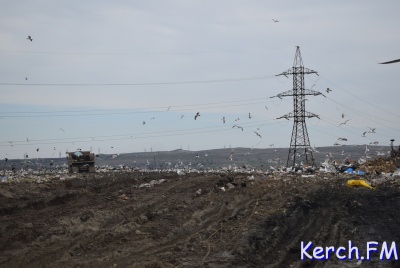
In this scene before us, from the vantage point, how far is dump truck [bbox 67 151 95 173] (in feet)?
108

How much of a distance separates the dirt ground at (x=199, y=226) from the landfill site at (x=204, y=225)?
0.02 meters

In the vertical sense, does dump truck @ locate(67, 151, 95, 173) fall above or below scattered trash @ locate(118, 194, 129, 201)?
above

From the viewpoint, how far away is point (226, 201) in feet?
46.4

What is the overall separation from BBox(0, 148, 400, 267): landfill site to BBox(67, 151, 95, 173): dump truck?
1528cm

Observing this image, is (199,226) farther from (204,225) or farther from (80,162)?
(80,162)

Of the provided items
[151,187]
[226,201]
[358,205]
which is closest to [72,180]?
[151,187]

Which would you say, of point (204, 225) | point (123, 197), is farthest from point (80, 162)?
point (204, 225)

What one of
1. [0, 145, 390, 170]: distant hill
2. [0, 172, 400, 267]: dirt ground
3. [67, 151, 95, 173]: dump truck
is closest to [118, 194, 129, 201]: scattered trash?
[0, 172, 400, 267]: dirt ground

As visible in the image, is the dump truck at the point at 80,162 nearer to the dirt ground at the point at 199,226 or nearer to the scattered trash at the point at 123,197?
the dirt ground at the point at 199,226

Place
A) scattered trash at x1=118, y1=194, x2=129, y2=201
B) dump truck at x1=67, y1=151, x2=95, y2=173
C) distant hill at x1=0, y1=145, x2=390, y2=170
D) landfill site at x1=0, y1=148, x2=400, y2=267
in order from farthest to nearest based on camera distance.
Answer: distant hill at x1=0, y1=145, x2=390, y2=170 < dump truck at x1=67, y1=151, x2=95, y2=173 < scattered trash at x1=118, y1=194, x2=129, y2=201 < landfill site at x1=0, y1=148, x2=400, y2=267

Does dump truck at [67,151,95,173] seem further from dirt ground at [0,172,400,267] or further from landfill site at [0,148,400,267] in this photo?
dirt ground at [0,172,400,267]

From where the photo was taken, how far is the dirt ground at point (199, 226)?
8.49 m

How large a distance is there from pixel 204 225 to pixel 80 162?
78.3 feet

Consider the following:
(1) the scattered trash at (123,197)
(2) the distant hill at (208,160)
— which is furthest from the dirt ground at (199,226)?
(2) the distant hill at (208,160)
